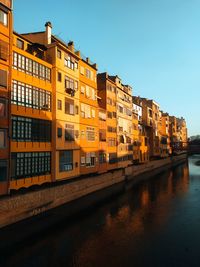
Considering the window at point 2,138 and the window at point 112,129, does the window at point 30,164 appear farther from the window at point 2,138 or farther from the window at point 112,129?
the window at point 112,129

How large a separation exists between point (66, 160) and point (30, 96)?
39.4 ft

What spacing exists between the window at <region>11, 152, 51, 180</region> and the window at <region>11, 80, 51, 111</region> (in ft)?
20.8

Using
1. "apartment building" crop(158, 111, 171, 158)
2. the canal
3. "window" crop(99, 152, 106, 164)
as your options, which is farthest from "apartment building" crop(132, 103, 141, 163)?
the canal

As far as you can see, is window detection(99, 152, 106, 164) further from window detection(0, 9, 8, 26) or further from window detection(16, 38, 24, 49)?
window detection(0, 9, 8, 26)

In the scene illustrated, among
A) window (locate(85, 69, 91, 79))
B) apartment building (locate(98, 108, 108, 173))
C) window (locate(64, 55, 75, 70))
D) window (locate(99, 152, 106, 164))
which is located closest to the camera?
window (locate(64, 55, 75, 70))

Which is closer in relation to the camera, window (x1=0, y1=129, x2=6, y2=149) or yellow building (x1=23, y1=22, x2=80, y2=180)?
window (x1=0, y1=129, x2=6, y2=149)

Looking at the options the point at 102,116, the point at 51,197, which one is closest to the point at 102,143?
the point at 102,116

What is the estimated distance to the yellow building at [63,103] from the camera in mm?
35906

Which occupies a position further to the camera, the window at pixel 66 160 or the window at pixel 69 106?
the window at pixel 69 106

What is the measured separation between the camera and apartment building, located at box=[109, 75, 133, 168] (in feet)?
198

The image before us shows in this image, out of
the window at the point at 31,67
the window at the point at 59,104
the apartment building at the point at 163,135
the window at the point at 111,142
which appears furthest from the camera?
the apartment building at the point at 163,135

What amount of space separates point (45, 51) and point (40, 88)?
23.1 feet

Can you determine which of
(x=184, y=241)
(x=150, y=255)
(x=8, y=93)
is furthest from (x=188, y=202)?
(x=8, y=93)

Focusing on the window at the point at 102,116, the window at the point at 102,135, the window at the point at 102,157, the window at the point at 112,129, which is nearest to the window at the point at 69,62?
the window at the point at 102,116
